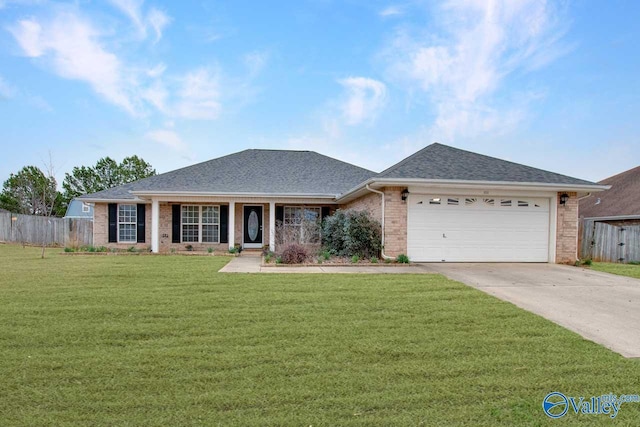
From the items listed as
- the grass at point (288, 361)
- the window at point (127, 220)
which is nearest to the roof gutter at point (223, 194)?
the window at point (127, 220)

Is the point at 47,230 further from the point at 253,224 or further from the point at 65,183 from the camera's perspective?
the point at 65,183

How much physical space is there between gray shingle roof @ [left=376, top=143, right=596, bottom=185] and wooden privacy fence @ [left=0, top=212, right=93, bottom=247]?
655 inches

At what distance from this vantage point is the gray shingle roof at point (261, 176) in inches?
656

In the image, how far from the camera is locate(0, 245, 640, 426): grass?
2936mm

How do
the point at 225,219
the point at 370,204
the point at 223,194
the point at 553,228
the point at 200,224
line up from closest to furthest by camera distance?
1. the point at 553,228
2. the point at 370,204
3. the point at 223,194
4. the point at 225,219
5. the point at 200,224

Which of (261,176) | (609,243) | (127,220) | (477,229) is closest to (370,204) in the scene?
(477,229)

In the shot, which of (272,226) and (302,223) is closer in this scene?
(302,223)

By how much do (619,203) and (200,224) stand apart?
2166 cm

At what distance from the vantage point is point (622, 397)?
3.23 m

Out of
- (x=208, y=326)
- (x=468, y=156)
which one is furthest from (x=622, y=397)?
(x=468, y=156)

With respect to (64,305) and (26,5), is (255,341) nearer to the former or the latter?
(64,305)

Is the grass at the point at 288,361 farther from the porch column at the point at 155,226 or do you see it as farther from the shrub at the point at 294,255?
the porch column at the point at 155,226

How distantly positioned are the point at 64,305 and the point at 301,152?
16.8m

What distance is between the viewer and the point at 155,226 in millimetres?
16047
